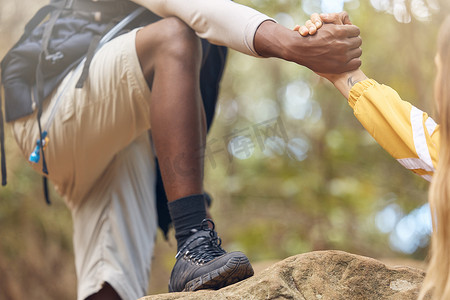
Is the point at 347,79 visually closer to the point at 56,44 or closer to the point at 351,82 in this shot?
the point at 351,82

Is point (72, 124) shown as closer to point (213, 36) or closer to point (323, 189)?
point (213, 36)

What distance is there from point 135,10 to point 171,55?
0.36 m

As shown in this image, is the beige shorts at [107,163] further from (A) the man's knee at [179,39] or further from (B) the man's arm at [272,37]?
(B) the man's arm at [272,37]

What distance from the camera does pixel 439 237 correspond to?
1.05 metres

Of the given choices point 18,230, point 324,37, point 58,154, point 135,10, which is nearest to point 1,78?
point 58,154

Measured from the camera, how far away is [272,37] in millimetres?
1419

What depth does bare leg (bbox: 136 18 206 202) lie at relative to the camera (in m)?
1.47

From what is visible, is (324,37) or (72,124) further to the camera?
(72,124)

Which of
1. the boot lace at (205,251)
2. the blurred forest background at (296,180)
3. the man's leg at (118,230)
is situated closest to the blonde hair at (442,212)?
the boot lace at (205,251)

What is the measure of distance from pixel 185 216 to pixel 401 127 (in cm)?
56

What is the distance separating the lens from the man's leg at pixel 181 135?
1.40 m

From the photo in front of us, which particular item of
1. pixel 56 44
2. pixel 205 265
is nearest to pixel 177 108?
pixel 205 265

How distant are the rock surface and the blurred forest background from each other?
2.99m

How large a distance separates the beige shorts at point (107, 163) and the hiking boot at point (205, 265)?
1.44ft
